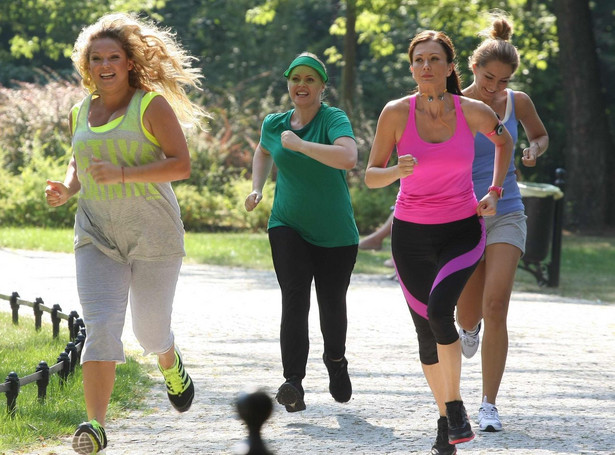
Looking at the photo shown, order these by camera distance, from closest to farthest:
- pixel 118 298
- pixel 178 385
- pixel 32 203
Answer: pixel 118 298, pixel 178 385, pixel 32 203

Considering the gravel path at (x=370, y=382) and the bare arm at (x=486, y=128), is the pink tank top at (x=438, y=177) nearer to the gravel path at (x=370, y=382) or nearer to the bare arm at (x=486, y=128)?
the bare arm at (x=486, y=128)

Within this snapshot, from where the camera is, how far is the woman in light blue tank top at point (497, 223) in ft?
18.5

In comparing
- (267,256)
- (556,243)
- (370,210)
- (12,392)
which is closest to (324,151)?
(12,392)

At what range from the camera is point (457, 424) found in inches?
190

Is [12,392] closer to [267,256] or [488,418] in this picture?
[488,418]

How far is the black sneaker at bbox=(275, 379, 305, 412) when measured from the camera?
18.2 feet

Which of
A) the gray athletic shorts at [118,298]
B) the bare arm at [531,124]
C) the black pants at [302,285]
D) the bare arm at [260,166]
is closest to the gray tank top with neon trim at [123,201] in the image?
the gray athletic shorts at [118,298]

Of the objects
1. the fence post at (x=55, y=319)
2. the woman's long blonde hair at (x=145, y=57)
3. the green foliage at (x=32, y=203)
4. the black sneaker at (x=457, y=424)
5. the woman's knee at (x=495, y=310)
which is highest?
the woman's long blonde hair at (x=145, y=57)

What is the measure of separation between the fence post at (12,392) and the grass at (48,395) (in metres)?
0.03

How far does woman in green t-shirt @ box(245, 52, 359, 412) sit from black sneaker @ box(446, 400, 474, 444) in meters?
0.97

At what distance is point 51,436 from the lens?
517 centimetres

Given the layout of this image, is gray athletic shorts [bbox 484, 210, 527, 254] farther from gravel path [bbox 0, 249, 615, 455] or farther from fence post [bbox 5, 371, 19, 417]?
fence post [bbox 5, 371, 19, 417]

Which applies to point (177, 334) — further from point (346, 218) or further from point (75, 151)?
point (75, 151)

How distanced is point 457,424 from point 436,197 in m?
0.97
